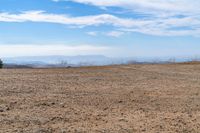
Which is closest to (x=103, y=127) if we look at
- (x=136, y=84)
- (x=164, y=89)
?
(x=164, y=89)

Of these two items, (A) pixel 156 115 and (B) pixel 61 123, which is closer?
(B) pixel 61 123

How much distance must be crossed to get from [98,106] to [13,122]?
2681mm

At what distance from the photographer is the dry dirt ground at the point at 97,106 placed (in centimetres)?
925

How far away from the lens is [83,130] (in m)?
8.91

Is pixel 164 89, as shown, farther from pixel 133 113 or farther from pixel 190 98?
pixel 133 113

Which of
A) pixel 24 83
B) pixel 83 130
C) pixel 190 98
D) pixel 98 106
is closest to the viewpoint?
pixel 83 130

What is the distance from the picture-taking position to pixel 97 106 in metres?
11.4

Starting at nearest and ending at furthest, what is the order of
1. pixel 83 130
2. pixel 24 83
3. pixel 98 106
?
pixel 83 130 → pixel 98 106 → pixel 24 83

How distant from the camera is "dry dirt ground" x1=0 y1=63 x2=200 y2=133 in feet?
30.3

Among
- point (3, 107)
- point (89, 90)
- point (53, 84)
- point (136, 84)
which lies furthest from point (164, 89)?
point (3, 107)

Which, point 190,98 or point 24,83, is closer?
point 190,98

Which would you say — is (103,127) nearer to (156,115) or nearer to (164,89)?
(156,115)

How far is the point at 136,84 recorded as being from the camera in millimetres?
16609

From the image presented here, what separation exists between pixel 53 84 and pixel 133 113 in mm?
5720
